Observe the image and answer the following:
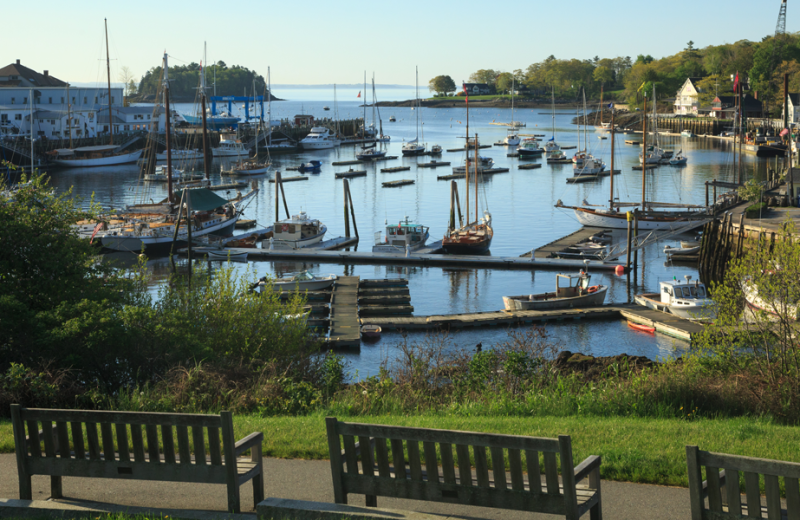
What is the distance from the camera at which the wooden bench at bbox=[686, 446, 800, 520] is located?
556 centimetres

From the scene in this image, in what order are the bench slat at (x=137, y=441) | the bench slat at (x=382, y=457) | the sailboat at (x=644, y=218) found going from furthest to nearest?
1. the sailboat at (x=644, y=218)
2. the bench slat at (x=137, y=441)
3. the bench slat at (x=382, y=457)

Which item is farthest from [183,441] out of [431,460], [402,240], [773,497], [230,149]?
[230,149]

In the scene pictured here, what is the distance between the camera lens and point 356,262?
50.4 meters

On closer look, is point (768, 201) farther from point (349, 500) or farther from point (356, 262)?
point (349, 500)

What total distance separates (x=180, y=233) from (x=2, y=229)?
4200cm

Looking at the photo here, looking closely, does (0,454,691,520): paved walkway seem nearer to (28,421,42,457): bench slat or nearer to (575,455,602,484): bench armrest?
(28,421,42,457): bench slat

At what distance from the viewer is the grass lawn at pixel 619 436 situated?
849 centimetres

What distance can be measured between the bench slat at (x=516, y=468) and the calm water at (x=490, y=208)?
15.3 metres

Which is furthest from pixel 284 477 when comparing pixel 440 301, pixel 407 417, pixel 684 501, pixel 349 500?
pixel 440 301

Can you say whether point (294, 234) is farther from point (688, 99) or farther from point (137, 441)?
point (688, 99)

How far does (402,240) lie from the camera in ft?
172

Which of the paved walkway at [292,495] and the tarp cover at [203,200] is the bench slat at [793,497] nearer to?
the paved walkway at [292,495]

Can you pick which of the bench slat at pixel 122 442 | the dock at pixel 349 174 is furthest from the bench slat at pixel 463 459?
the dock at pixel 349 174

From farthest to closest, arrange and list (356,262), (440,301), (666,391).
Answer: (356,262), (440,301), (666,391)
